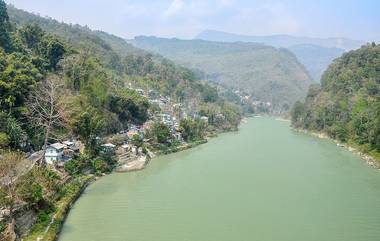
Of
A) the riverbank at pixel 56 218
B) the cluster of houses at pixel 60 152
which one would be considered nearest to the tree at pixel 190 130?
the cluster of houses at pixel 60 152

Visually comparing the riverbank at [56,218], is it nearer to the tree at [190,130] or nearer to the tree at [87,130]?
the tree at [87,130]

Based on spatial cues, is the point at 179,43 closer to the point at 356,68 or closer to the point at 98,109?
the point at 356,68

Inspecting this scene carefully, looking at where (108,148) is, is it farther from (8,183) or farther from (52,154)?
(8,183)

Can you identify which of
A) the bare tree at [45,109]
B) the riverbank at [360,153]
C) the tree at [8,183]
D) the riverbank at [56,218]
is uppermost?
the bare tree at [45,109]

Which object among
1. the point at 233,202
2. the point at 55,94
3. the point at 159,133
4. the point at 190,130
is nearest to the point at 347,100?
the point at 190,130

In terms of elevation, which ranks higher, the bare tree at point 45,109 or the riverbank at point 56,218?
the bare tree at point 45,109

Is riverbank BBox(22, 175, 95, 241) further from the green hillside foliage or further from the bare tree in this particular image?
the bare tree
